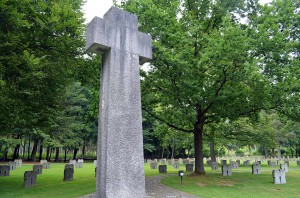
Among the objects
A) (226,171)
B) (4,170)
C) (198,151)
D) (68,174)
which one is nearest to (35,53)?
(68,174)

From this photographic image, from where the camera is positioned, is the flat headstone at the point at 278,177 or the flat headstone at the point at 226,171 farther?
the flat headstone at the point at 226,171

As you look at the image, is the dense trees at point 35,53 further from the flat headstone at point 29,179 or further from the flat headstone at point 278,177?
the flat headstone at point 278,177

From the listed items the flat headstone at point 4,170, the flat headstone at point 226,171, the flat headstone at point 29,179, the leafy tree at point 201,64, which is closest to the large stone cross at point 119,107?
the leafy tree at point 201,64

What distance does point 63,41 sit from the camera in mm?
9914

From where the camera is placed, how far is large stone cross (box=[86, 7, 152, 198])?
389 centimetres

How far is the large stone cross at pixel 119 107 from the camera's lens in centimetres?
389

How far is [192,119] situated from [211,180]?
356cm

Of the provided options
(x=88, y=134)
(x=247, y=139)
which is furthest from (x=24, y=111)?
(x=88, y=134)

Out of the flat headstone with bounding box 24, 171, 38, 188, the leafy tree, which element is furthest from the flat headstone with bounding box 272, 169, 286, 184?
the flat headstone with bounding box 24, 171, 38, 188

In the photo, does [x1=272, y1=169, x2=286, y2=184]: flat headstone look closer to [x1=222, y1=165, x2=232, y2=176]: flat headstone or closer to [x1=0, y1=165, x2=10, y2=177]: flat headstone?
[x1=222, y1=165, x2=232, y2=176]: flat headstone

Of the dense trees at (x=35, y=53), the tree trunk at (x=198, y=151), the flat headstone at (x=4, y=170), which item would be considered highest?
the dense trees at (x=35, y=53)

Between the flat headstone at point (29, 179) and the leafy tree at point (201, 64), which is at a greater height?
the leafy tree at point (201, 64)

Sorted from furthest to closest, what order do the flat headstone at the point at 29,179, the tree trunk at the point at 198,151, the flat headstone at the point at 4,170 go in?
the flat headstone at the point at 4,170, the tree trunk at the point at 198,151, the flat headstone at the point at 29,179

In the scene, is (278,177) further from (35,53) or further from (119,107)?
(35,53)
